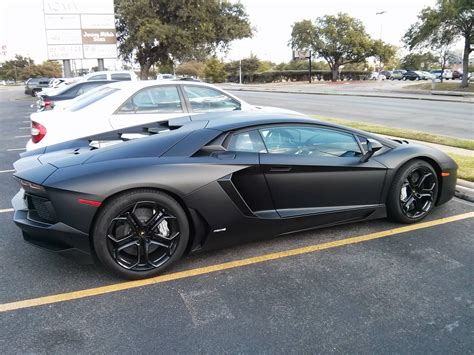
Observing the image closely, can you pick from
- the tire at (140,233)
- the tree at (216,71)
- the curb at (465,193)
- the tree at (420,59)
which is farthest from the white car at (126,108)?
the tree at (216,71)

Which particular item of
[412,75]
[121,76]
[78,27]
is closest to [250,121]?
[121,76]

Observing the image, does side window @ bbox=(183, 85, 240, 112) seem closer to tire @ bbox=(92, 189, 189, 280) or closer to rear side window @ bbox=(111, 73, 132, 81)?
tire @ bbox=(92, 189, 189, 280)

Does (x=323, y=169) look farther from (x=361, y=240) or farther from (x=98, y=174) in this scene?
(x=98, y=174)

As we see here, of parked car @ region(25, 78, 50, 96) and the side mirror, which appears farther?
parked car @ region(25, 78, 50, 96)

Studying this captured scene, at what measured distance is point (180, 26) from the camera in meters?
29.1

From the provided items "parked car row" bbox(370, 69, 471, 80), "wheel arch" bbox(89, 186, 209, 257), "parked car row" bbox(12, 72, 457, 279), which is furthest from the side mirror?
"parked car row" bbox(370, 69, 471, 80)

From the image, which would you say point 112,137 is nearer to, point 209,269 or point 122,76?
point 209,269

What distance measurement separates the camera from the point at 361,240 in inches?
162

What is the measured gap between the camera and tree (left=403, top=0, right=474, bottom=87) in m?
27.9

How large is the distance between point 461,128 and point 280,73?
62.4m

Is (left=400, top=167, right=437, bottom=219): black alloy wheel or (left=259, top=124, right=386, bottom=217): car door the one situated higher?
(left=259, top=124, right=386, bottom=217): car door

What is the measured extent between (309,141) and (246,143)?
27.3 inches

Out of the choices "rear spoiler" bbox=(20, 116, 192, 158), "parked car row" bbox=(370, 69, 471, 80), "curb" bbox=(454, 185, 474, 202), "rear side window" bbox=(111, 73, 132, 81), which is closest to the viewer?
"rear spoiler" bbox=(20, 116, 192, 158)

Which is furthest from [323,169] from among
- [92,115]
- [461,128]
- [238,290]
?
[461,128]
